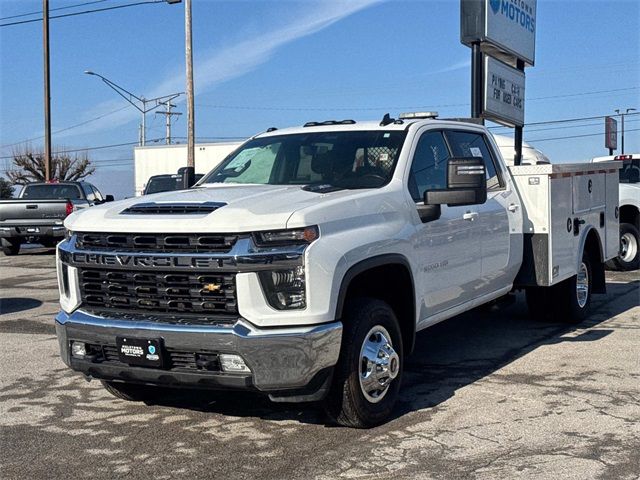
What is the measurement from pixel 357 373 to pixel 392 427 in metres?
0.50

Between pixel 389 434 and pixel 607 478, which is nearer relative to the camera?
pixel 607 478

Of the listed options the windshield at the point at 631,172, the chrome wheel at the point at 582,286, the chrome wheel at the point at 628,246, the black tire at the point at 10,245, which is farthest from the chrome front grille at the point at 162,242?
the black tire at the point at 10,245

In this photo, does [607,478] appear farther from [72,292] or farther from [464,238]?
[72,292]

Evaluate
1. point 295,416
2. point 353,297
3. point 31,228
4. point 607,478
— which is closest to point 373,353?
point 353,297

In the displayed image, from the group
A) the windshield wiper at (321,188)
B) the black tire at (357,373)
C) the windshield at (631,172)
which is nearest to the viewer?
the black tire at (357,373)

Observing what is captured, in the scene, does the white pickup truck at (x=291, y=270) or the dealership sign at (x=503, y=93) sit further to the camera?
the dealership sign at (x=503, y=93)

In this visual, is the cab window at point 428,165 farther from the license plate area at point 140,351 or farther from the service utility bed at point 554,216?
the license plate area at point 140,351

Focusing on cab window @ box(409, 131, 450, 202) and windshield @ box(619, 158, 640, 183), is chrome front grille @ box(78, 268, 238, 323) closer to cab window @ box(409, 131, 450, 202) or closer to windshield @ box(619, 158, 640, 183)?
cab window @ box(409, 131, 450, 202)

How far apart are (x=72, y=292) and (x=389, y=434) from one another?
2.10 meters

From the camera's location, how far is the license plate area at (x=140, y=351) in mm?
4496

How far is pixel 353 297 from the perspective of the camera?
496 centimetres

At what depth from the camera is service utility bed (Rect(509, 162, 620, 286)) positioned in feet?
→ 23.6

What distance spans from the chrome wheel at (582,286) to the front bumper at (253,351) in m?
4.68

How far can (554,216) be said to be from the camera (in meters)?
7.33
